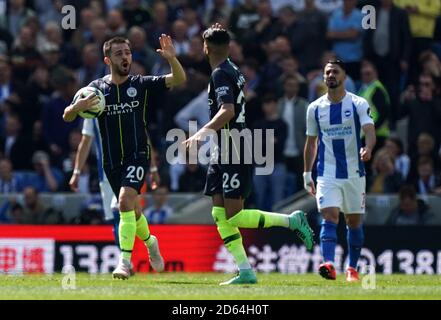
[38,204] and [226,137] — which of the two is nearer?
[226,137]

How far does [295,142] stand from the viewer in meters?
20.6

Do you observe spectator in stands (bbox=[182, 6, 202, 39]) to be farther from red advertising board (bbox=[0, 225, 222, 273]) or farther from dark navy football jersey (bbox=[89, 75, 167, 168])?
dark navy football jersey (bbox=[89, 75, 167, 168])

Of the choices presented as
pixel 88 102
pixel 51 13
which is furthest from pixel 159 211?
pixel 88 102


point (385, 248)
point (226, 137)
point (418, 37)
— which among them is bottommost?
point (385, 248)

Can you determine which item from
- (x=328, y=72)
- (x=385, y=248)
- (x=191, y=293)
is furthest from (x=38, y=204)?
(x=191, y=293)

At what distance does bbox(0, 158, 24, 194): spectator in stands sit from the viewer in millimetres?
21438

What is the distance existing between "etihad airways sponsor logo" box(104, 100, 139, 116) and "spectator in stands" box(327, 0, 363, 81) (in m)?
7.97

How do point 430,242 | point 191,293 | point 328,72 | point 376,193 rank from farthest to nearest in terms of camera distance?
1. point 376,193
2. point 430,242
3. point 328,72
4. point 191,293

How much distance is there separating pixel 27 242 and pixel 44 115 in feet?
9.88

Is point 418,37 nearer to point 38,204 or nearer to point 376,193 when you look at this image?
point 376,193

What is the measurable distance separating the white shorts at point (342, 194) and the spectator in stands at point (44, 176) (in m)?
8.17

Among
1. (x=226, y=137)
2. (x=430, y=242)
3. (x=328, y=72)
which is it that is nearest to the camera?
(x=226, y=137)

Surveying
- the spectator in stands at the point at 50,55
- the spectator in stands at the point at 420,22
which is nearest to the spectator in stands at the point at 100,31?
the spectator in stands at the point at 50,55

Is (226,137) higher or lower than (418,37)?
lower
